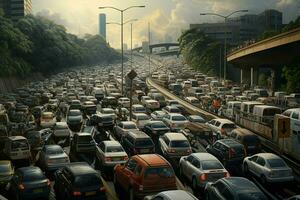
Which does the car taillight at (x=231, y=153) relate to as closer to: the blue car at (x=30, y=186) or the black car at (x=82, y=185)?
the black car at (x=82, y=185)

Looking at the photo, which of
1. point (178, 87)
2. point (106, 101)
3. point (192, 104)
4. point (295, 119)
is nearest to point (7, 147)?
point (295, 119)

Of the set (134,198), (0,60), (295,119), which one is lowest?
(134,198)

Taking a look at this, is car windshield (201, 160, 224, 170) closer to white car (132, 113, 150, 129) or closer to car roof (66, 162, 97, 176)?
car roof (66, 162, 97, 176)

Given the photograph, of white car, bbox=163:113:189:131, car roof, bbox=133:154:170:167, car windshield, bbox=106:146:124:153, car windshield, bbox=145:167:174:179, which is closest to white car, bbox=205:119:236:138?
white car, bbox=163:113:189:131

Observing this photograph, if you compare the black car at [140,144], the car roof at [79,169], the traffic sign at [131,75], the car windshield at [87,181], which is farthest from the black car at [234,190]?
the traffic sign at [131,75]

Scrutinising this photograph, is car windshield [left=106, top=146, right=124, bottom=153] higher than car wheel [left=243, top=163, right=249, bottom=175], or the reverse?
car windshield [left=106, top=146, right=124, bottom=153]

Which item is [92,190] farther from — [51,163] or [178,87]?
[178,87]
